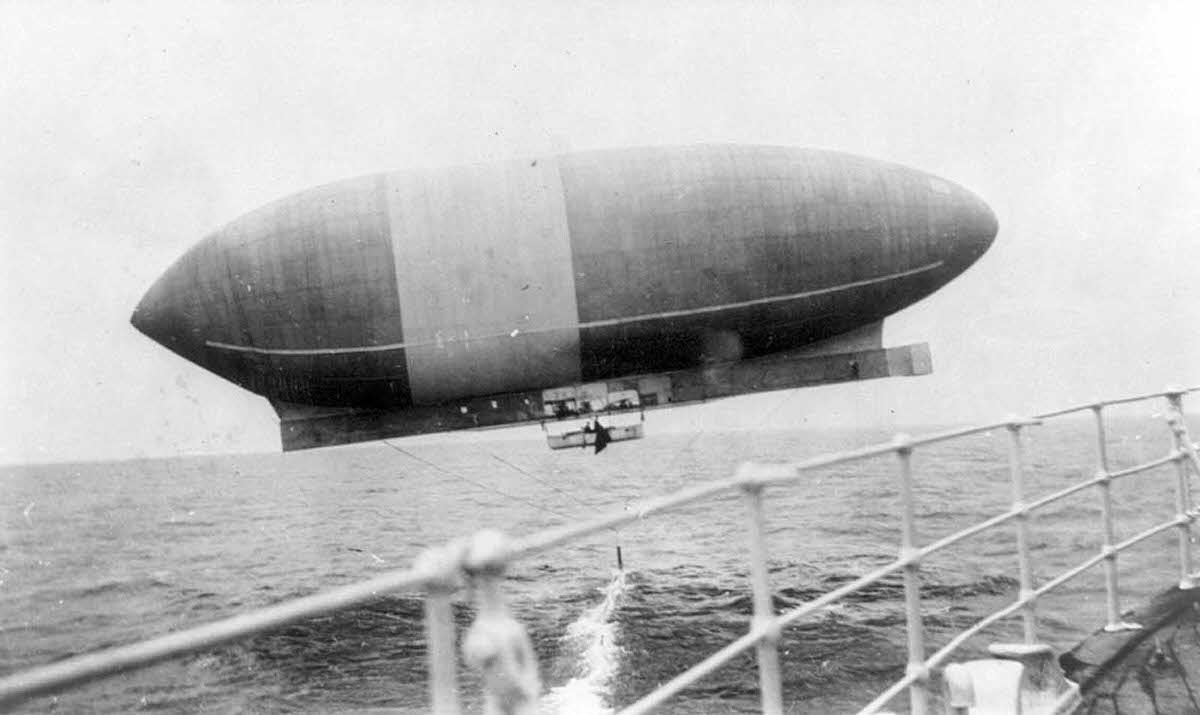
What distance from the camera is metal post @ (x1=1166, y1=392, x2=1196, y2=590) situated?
5180mm

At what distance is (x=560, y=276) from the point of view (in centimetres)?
1343

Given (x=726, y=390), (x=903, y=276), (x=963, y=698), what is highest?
(x=903, y=276)

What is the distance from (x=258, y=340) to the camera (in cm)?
1416

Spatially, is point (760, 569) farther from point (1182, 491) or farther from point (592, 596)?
point (592, 596)

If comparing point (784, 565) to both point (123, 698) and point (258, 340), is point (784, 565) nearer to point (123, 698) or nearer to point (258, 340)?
point (123, 698)

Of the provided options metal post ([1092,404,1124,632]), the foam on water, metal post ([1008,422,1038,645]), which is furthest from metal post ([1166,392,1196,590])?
the foam on water

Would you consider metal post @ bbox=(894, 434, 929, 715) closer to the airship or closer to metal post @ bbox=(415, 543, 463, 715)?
metal post @ bbox=(415, 543, 463, 715)

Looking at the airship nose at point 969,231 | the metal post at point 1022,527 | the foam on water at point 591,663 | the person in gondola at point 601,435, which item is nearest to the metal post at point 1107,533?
the metal post at point 1022,527

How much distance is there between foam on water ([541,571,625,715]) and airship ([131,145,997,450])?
15.8ft

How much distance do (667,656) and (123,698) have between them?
36.1ft

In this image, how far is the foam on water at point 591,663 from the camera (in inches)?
632

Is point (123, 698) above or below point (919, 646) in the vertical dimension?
below

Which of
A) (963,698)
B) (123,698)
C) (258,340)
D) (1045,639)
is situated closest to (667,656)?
(1045,639)

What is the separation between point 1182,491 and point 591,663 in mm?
14990
